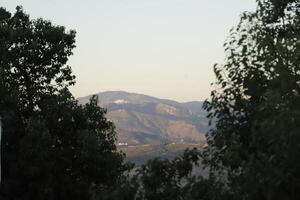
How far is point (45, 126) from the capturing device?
112ft

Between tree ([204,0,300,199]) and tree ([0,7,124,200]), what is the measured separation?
1876cm

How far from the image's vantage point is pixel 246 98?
16.2 m

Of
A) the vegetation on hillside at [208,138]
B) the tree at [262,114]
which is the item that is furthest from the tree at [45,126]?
the tree at [262,114]

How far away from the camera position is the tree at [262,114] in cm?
1256

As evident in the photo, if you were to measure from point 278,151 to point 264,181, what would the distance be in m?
A: 0.96

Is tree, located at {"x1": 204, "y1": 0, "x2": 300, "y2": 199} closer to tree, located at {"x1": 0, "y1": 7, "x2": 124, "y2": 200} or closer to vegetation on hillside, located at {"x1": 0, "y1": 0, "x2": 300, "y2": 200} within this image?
vegetation on hillside, located at {"x1": 0, "y1": 0, "x2": 300, "y2": 200}

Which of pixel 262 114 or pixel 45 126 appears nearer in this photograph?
pixel 262 114

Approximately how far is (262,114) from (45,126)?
22404mm

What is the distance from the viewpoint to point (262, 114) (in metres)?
14.6

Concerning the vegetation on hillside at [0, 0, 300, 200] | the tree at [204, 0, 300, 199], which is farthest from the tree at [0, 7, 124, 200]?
the tree at [204, 0, 300, 199]

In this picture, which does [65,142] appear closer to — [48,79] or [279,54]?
[48,79]

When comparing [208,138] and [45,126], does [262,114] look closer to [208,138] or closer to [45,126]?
[208,138]

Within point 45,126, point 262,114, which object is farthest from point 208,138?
point 45,126

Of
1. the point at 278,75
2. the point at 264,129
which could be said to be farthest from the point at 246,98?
the point at 264,129
